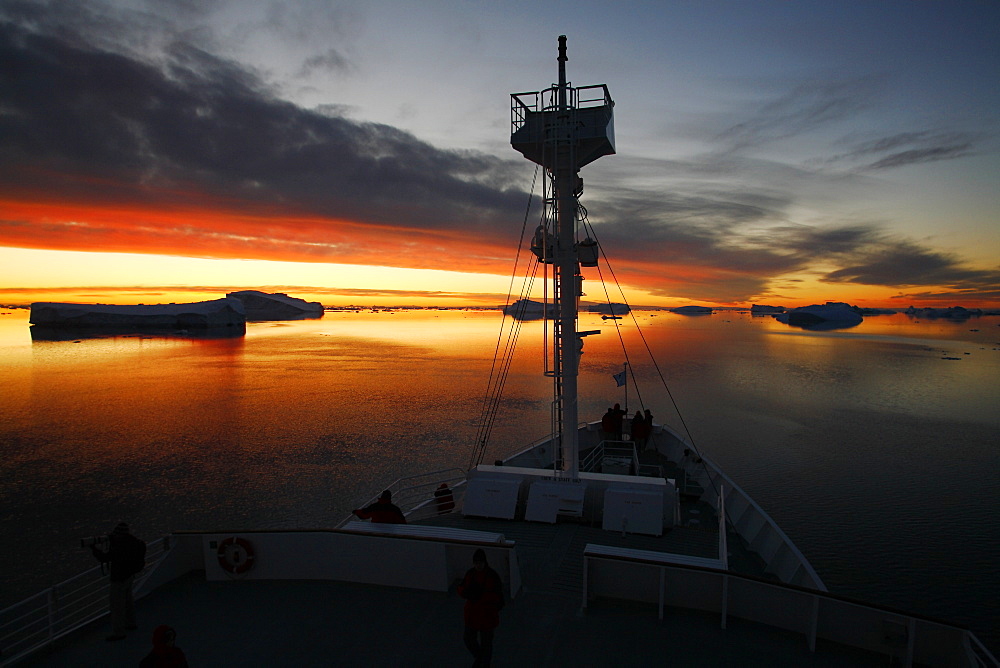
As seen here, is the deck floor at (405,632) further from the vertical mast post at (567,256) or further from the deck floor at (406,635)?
the vertical mast post at (567,256)

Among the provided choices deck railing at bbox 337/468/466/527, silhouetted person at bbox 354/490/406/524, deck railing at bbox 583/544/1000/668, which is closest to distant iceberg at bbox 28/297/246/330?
deck railing at bbox 337/468/466/527

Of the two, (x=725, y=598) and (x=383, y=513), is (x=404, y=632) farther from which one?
(x=725, y=598)

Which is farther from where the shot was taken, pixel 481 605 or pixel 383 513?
pixel 383 513

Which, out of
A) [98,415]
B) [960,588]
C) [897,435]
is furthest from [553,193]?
[98,415]

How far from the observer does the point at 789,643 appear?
566cm

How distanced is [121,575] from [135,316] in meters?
115

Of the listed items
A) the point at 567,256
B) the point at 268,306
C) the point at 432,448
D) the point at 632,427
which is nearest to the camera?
the point at 567,256

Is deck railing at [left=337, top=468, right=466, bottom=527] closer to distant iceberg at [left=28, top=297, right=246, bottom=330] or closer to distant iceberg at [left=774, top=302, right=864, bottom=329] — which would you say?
distant iceberg at [left=28, top=297, right=246, bottom=330]

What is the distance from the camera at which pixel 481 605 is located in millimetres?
5023

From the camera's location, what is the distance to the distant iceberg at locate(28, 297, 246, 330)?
320 ft

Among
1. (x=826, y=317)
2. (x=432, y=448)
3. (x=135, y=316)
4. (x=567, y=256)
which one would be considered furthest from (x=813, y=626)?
(x=826, y=317)

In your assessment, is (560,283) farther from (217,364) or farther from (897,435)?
(217,364)

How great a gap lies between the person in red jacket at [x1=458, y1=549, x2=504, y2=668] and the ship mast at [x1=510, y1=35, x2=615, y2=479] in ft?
18.1

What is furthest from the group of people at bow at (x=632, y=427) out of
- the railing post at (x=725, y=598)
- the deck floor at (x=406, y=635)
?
the railing post at (x=725, y=598)
